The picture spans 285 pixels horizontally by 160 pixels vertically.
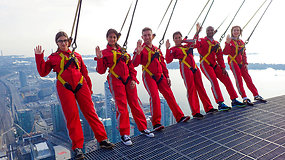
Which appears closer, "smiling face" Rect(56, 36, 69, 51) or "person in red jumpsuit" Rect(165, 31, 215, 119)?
"smiling face" Rect(56, 36, 69, 51)

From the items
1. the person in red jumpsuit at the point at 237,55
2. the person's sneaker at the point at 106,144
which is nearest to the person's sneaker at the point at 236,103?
the person in red jumpsuit at the point at 237,55

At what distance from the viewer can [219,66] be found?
3619mm

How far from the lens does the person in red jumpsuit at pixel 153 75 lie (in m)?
2.71

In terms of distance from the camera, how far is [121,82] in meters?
2.45

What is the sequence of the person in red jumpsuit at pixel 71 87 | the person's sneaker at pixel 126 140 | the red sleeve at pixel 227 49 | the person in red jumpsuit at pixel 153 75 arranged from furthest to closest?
the red sleeve at pixel 227 49 → the person in red jumpsuit at pixel 153 75 → the person's sneaker at pixel 126 140 → the person in red jumpsuit at pixel 71 87

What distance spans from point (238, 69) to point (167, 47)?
70.0 inches

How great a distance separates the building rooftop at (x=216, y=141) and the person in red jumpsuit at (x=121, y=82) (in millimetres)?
233

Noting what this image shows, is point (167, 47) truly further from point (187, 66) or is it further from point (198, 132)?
point (198, 132)

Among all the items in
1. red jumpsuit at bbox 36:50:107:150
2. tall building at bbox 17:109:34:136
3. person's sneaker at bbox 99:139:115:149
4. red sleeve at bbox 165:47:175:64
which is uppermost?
red sleeve at bbox 165:47:175:64

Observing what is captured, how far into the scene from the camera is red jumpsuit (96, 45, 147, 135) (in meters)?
2.34

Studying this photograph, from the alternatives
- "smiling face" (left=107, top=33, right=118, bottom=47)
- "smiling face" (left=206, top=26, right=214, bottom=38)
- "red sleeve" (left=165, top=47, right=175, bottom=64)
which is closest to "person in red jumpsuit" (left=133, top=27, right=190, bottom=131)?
"red sleeve" (left=165, top=47, right=175, bottom=64)

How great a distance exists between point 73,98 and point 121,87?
2.00 ft

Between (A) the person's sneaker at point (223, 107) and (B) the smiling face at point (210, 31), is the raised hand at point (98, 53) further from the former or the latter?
(A) the person's sneaker at point (223, 107)

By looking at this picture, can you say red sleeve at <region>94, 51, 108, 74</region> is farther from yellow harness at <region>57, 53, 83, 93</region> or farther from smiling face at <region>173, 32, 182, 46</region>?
smiling face at <region>173, 32, 182, 46</region>
